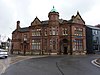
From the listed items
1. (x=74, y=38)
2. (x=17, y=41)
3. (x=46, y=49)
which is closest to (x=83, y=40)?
(x=74, y=38)

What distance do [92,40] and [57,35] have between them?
15.3 metres

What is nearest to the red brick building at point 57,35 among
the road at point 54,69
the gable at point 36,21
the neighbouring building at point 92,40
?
the gable at point 36,21

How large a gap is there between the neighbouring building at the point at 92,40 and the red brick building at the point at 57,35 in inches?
237

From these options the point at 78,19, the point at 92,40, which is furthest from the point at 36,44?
the point at 92,40

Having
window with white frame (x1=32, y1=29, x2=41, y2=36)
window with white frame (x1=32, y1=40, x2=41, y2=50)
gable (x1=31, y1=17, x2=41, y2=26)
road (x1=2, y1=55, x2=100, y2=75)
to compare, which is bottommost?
road (x1=2, y1=55, x2=100, y2=75)

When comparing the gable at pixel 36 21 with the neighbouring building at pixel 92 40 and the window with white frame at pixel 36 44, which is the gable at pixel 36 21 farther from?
the neighbouring building at pixel 92 40

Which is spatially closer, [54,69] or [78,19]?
[54,69]

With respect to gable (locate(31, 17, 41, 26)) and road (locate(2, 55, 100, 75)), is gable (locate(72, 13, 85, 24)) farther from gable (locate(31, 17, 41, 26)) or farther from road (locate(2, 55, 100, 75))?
road (locate(2, 55, 100, 75))

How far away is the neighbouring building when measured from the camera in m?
68.7

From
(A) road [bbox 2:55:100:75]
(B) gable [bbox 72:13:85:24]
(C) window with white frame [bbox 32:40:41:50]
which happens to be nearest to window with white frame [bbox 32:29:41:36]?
(C) window with white frame [bbox 32:40:41:50]

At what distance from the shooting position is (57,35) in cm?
6122

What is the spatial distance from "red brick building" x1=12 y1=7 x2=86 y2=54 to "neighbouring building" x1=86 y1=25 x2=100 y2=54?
6.01 metres

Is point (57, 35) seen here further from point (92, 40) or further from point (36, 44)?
point (92, 40)

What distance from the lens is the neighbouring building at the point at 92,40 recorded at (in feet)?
225
